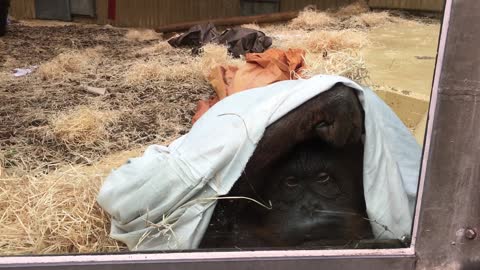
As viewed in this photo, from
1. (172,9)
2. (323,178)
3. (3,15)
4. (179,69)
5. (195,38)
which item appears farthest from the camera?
(172,9)

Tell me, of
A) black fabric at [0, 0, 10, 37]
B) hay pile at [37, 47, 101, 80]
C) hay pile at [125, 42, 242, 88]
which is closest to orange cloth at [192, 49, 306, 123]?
hay pile at [125, 42, 242, 88]

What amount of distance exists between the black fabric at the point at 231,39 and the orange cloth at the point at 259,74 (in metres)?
1.30

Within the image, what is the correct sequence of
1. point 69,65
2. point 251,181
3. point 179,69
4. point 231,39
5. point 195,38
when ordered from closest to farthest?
point 251,181
point 179,69
point 69,65
point 231,39
point 195,38

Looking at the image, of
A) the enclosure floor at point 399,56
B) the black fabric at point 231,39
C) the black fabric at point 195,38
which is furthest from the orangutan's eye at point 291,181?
the black fabric at point 195,38

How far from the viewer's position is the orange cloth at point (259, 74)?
2.74 m

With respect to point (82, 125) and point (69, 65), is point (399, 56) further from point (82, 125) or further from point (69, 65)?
point (69, 65)

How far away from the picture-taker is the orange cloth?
2.74 meters

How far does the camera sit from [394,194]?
1.35 m

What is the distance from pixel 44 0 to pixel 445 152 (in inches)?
288

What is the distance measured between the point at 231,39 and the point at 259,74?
208 cm

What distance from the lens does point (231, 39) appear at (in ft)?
16.1

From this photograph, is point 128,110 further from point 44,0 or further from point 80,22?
point 44,0

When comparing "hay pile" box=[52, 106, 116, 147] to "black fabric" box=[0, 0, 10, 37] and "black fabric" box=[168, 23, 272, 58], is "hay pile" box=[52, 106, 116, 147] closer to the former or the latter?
"black fabric" box=[168, 23, 272, 58]

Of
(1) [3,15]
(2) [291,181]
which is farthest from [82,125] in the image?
(1) [3,15]
